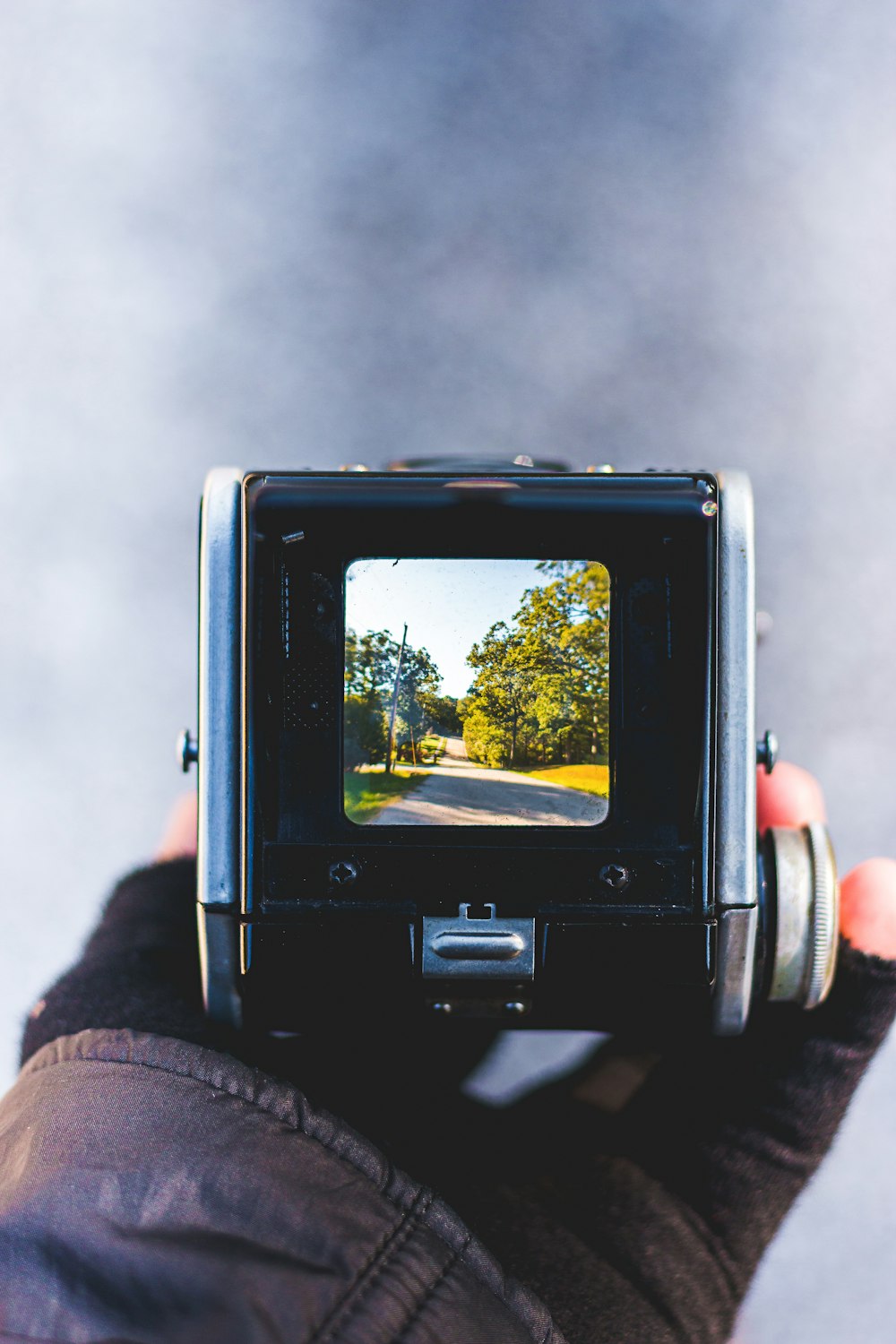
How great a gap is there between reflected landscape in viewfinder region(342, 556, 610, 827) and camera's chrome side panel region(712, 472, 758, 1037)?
5 cm

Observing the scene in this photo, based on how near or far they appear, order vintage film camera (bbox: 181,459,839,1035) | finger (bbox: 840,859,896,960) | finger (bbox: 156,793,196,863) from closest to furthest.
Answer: vintage film camera (bbox: 181,459,839,1035), finger (bbox: 840,859,896,960), finger (bbox: 156,793,196,863)

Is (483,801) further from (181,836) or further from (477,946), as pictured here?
(181,836)

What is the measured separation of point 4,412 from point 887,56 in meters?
0.90

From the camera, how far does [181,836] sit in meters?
0.77

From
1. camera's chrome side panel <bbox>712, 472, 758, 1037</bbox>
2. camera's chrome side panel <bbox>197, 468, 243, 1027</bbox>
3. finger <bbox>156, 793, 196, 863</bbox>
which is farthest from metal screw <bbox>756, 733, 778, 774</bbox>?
finger <bbox>156, 793, 196, 863</bbox>

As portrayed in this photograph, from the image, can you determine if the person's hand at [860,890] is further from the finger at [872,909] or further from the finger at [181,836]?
the finger at [181,836]

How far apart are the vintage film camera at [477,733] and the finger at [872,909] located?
0.56ft

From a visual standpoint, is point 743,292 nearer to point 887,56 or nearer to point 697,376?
point 697,376

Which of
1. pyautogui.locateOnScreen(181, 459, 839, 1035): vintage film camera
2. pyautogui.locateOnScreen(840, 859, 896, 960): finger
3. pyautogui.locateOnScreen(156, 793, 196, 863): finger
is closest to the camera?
pyautogui.locateOnScreen(181, 459, 839, 1035): vintage film camera

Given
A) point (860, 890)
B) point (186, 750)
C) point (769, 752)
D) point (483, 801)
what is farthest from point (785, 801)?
point (186, 750)

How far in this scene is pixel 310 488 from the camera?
48 cm

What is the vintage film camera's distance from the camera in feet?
1.59

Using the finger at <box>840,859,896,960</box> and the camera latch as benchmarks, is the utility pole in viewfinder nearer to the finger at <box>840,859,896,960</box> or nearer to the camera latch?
the camera latch

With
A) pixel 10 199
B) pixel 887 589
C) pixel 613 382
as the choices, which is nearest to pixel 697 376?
pixel 613 382
